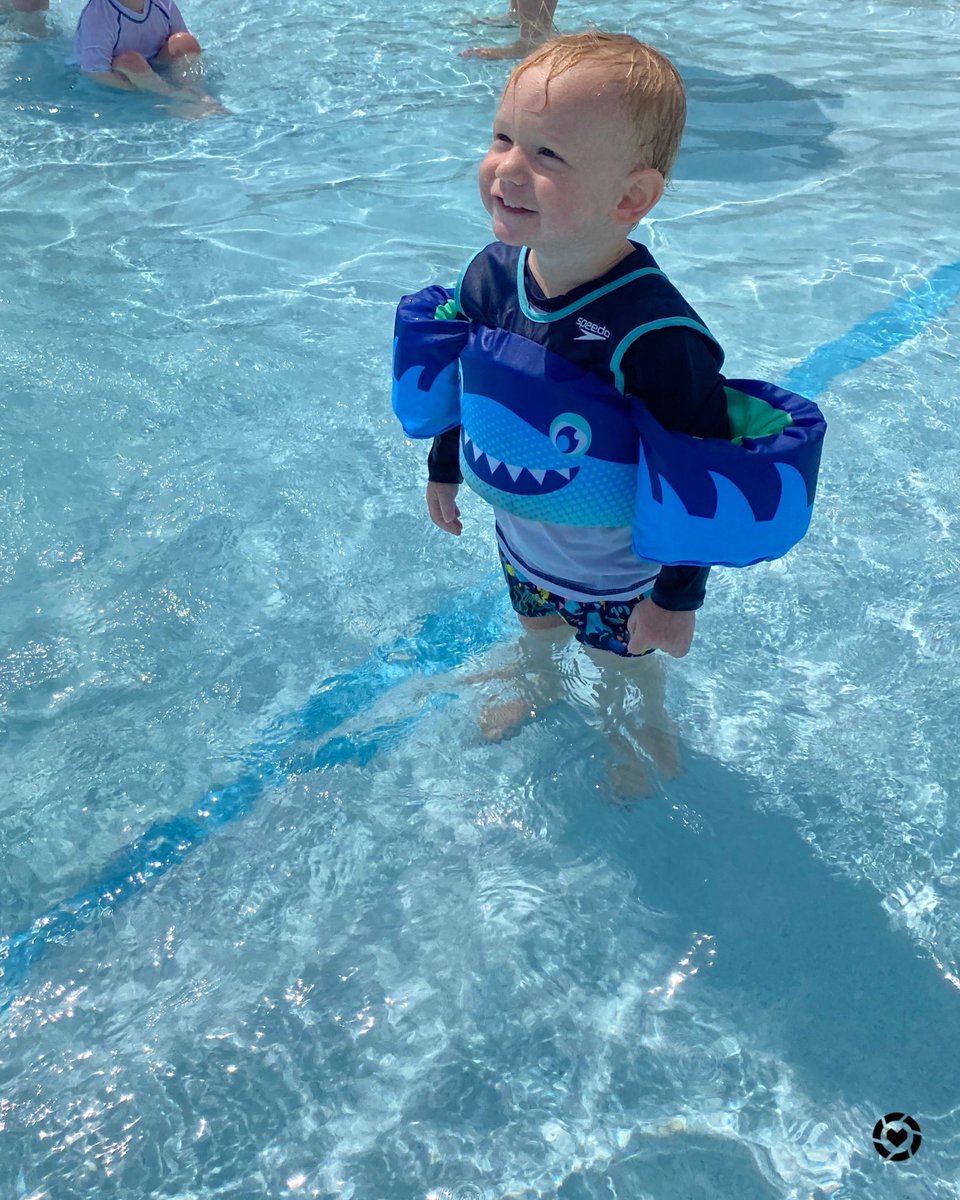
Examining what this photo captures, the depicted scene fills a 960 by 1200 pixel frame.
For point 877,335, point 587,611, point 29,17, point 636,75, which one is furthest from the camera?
point 29,17

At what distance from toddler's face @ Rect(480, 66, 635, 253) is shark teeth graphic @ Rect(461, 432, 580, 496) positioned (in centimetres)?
39

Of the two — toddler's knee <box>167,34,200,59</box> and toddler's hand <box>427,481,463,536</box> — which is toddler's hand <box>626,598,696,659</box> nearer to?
toddler's hand <box>427,481,463,536</box>

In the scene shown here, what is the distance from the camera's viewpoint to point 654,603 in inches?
80.9

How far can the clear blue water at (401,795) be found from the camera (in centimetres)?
202

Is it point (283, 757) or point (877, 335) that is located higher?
point (877, 335)

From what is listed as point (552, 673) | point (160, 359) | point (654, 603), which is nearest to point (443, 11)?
point (160, 359)

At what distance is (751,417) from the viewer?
193 cm

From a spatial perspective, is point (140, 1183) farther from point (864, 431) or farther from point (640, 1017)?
point (864, 431)

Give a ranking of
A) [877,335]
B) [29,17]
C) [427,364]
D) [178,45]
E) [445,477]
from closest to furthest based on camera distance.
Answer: [427,364]
[445,477]
[877,335]
[178,45]
[29,17]

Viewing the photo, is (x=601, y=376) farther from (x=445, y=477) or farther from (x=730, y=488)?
(x=445, y=477)

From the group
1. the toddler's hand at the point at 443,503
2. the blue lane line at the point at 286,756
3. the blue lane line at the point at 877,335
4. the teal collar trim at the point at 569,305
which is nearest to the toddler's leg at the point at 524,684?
the blue lane line at the point at 286,756
